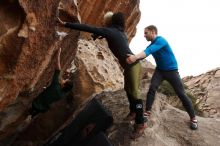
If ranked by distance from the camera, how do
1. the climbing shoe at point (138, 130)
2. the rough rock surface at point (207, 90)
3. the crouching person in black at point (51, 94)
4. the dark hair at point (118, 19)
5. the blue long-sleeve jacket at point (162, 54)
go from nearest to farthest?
the crouching person in black at point (51, 94) < the dark hair at point (118, 19) < the blue long-sleeve jacket at point (162, 54) < the climbing shoe at point (138, 130) < the rough rock surface at point (207, 90)

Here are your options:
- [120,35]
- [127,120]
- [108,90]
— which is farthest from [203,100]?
[120,35]

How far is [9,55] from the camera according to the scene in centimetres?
846

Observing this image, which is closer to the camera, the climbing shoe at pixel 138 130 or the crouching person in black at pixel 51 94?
the crouching person in black at pixel 51 94

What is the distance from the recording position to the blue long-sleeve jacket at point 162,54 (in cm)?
1059

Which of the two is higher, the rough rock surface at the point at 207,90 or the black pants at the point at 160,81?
the black pants at the point at 160,81

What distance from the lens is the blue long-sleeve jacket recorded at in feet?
34.8

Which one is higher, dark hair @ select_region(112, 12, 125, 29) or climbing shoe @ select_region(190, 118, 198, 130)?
dark hair @ select_region(112, 12, 125, 29)

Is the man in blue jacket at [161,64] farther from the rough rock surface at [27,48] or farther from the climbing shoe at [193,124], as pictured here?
the rough rock surface at [27,48]

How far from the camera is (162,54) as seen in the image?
11.0 metres

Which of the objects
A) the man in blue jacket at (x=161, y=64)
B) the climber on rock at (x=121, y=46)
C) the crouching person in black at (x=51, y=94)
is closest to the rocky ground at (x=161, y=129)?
the man in blue jacket at (x=161, y=64)

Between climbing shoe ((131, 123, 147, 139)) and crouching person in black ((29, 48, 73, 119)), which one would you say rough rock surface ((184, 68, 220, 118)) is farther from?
crouching person in black ((29, 48, 73, 119))

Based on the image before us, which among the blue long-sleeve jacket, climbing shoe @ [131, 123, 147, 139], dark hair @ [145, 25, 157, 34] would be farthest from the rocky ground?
dark hair @ [145, 25, 157, 34]

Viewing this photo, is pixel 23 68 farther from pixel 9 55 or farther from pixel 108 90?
pixel 108 90

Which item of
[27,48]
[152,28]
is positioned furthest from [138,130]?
[27,48]
